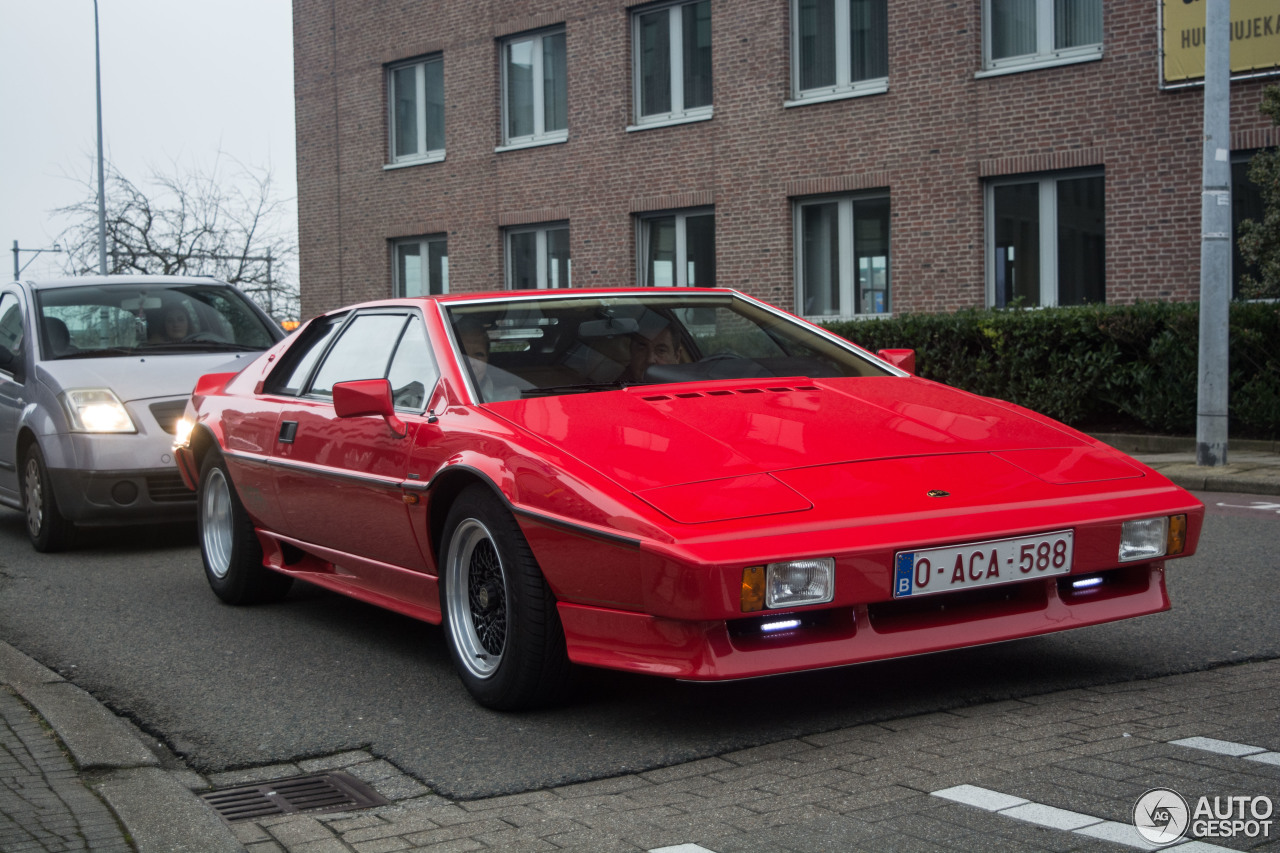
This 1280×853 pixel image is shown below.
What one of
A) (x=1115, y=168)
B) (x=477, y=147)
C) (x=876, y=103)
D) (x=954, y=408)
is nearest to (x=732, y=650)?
(x=954, y=408)

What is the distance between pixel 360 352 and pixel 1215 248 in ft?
28.2

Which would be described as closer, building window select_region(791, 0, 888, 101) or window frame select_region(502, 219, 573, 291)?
building window select_region(791, 0, 888, 101)

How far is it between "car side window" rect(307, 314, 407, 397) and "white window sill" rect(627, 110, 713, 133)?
50.2 ft

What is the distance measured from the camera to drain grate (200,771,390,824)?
3584 mm

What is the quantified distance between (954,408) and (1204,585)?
2143 mm

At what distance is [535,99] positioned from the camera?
921 inches

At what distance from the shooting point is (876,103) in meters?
18.5

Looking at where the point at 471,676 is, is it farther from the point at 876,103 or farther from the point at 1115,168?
the point at 876,103

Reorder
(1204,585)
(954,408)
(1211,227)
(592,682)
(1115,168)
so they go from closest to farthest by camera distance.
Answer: (592,682) < (954,408) < (1204,585) < (1211,227) < (1115,168)

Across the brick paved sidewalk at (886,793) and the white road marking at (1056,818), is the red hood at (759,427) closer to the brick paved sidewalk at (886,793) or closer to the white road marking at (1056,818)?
the brick paved sidewalk at (886,793)

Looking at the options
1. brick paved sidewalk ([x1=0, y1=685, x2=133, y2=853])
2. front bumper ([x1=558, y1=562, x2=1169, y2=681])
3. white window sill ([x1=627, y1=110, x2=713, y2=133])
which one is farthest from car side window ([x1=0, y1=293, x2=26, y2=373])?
white window sill ([x1=627, y1=110, x2=713, y2=133])

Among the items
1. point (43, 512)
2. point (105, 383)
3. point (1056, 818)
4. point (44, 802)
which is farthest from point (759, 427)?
point (43, 512)

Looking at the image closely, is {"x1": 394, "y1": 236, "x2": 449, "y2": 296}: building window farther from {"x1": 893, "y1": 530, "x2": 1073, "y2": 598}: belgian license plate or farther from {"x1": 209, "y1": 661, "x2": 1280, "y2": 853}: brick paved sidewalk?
{"x1": 209, "y1": 661, "x2": 1280, "y2": 853}: brick paved sidewalk

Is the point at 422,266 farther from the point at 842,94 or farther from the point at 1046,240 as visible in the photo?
the point at 1046,240
